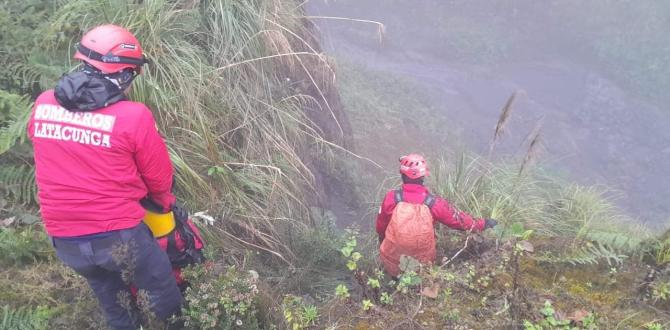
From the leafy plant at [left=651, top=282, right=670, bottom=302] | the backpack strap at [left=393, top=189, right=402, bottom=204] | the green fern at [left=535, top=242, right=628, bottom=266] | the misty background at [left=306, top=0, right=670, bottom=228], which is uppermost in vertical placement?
the leafy plant at [left=651, top=282, right=670, bottom=302]

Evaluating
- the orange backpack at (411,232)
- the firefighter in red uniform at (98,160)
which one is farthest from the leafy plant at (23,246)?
the orange backpack at (411,232)

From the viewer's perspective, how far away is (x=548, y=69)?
794 inches

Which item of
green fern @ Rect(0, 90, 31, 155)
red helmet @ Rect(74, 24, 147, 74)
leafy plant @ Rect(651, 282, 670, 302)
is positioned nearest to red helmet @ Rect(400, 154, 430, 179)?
leafy plant @ Rect(651, 282, 670, 302)

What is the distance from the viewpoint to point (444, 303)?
7.59 ft

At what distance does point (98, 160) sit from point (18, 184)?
167 cm

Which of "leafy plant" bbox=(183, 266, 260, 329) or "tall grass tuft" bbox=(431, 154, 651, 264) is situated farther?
"tall grass tuft" bbox=(431, 154, 651, 264)

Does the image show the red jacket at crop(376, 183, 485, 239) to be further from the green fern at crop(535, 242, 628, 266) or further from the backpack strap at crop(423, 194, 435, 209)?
the green fern at crop(535, 242, 628, 266)

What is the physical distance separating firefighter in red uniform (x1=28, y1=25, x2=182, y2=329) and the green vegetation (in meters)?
0.45

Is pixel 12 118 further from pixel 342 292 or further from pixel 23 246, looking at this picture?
pixel 342 292

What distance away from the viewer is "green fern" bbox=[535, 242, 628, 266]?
265 centimetres

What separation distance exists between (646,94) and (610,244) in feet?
61.6

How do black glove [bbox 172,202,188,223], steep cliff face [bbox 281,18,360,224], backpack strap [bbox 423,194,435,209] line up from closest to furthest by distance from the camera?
black glove [bbox 172,202,188,223], backpack strap [bbox 423,194,435,209], steep cliff face [bbox 281,18,360,224]

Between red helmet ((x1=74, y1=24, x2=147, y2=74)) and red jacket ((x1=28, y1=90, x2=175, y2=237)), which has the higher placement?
red helmet ((x1=74, y1=24, x2=147, y2=74))

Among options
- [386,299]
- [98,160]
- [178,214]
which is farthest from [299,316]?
[98,160]
